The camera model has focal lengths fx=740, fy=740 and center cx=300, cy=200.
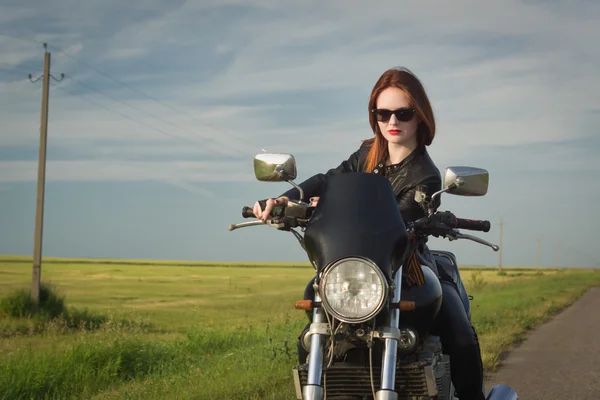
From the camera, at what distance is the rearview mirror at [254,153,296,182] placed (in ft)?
9.89

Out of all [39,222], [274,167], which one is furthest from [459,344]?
[39,222]

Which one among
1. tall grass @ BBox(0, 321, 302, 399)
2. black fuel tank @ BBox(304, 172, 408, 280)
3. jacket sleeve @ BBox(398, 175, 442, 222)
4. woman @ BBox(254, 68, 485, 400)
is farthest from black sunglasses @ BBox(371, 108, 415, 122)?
tall grass @ BBox(0, 321, 302, 399)

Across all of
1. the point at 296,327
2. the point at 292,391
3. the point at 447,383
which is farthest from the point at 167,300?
the point at 447,383

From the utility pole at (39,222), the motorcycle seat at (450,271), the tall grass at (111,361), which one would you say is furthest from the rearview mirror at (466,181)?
the utility pole at (39,222)

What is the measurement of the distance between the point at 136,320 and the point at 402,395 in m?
8.90

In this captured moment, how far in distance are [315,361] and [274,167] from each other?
0.84 meters

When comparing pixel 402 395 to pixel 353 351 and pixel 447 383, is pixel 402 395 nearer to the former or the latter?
pixel 353 351

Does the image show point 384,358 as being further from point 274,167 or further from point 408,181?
point 408,181

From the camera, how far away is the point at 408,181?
3.41 meters

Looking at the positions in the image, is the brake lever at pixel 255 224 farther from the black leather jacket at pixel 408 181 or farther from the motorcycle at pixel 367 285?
the black leather jacket at pixel 408 181

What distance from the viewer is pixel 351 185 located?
112 inches

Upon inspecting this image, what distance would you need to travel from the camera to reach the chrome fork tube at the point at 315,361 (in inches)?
102

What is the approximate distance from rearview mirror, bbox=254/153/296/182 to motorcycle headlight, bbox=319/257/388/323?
56 cm

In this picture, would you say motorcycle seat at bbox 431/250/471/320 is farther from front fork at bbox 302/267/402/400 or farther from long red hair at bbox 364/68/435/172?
front fork at bbox 302/267/402/400
